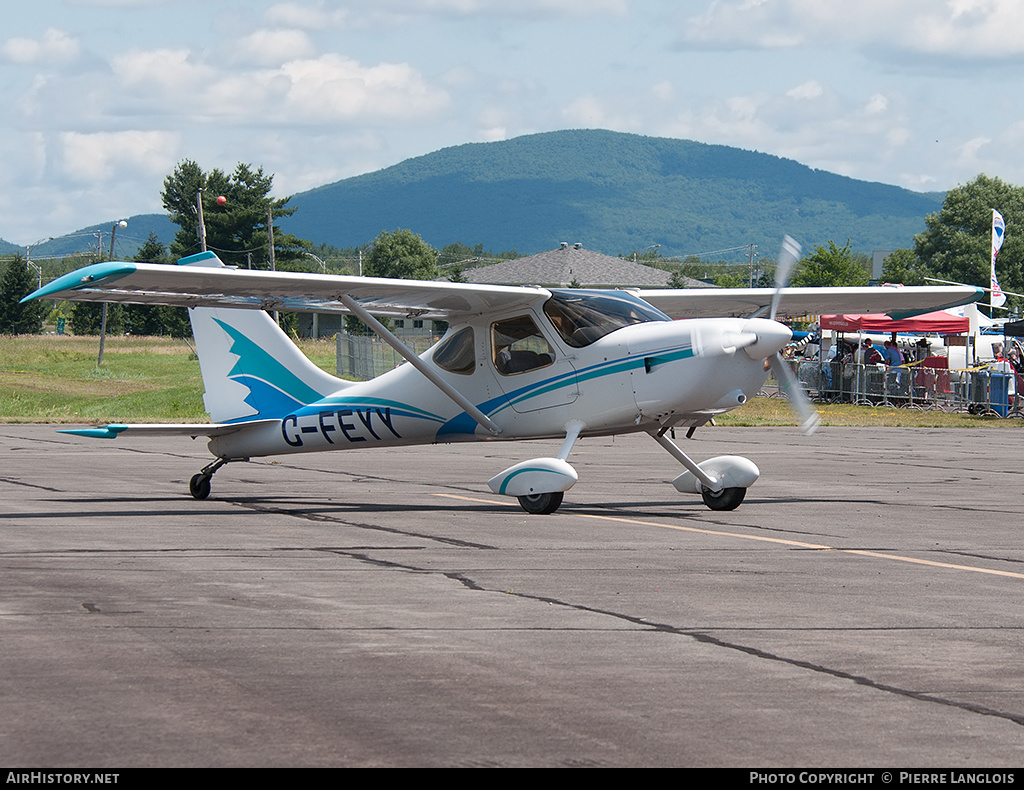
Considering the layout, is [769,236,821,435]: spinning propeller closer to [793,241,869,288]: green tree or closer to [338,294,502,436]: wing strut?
[338,294,502,436]: wing strut

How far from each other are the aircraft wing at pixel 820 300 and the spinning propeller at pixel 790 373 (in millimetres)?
1670

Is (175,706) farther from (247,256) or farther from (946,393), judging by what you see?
(247,256)

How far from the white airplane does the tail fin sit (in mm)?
18

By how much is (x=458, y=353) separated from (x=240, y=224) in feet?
294

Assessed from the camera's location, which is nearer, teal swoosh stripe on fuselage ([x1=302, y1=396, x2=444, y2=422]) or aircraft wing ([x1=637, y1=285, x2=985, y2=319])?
teal swoosh stripe on fuselage ([x1=302, y1=396, x2=444, y2=422])

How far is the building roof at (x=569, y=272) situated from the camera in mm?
95750

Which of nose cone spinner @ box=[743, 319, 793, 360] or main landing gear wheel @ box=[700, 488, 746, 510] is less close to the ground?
nose cone spinner @ box=[743, 319, 793, 360]

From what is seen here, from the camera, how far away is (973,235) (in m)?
108

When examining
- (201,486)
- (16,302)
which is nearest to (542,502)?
(201,486)

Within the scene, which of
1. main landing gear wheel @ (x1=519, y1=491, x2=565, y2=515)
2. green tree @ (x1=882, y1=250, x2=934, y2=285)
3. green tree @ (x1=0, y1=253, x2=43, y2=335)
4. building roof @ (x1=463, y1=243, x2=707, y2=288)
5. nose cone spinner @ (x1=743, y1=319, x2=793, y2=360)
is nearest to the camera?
nose cone spinner @ (x1=743, y1=319, x2=793, y2=360)

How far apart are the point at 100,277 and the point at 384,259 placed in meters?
119

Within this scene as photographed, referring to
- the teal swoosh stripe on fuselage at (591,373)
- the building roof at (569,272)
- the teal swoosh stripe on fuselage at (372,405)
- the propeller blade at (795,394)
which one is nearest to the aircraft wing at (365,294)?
the teal swoosh stripe on fuselage at (591,373)

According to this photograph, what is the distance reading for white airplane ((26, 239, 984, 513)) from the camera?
12859 millimetres

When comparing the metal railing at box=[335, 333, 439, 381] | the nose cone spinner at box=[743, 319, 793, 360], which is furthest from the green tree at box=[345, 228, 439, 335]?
the nose cone spinner at box=[743, 319, 793, 360]
